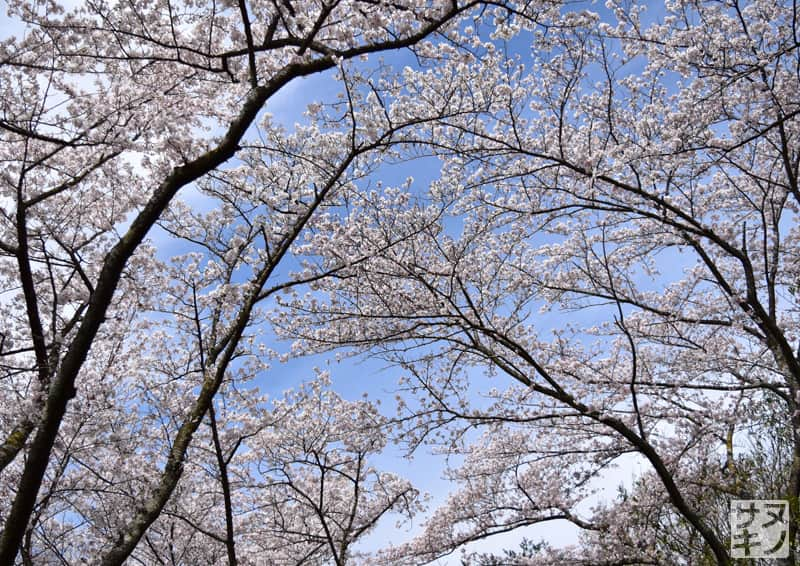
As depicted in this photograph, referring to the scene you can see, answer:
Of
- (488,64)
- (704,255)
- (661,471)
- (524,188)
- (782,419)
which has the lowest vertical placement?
(661,471)

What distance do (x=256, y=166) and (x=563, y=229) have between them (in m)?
4.29

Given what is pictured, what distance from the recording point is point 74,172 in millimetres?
7047

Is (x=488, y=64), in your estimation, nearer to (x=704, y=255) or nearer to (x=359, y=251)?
(x=359, y=251)

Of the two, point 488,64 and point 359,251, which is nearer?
point 488,64

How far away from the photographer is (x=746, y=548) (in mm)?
7523

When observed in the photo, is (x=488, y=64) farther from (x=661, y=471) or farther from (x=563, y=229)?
(x=661, y=471)

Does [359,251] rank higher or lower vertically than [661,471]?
higher

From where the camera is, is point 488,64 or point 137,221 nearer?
point 137,221

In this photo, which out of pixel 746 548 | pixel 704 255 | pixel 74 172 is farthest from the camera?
pixel 704 255

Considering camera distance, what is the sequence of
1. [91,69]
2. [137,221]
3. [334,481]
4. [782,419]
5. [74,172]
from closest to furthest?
[137,221] < [91,69] < [74,172] < [782,419] < [334,481]

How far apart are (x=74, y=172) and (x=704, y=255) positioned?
8.07 meters

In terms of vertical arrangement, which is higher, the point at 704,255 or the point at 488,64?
the point at 488,64

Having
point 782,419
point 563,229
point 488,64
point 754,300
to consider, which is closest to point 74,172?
point 488,64

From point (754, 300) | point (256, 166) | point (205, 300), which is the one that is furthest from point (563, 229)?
point (205, 300)
